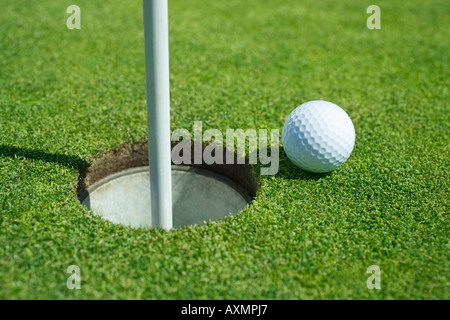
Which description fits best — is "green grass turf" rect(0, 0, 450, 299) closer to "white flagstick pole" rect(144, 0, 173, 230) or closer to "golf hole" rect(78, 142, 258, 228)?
"golf hole" rect(78, 142, 258, 228)

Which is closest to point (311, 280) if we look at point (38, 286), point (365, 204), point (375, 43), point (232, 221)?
point (232, 221)

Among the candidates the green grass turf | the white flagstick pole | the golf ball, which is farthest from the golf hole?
the white flagstick pole

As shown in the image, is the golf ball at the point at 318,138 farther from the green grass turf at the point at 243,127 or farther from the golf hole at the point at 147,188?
the golf hole at the point at 147,188

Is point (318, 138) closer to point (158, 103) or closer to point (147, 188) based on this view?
point (158, 103)

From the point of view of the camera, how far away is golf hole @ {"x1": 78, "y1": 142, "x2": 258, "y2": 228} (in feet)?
13.6

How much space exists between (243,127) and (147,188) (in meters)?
1.11

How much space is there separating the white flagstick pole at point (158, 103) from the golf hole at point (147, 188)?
0.84 meters

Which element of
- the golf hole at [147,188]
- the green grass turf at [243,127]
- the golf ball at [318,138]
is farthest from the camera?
the golf hole at [147,188]

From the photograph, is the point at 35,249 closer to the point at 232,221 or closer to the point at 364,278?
the point at 232,221

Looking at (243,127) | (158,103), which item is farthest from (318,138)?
(158,103)

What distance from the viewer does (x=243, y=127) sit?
452 cm

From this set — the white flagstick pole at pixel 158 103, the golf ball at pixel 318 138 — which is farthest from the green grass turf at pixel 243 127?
the white flagstick pole at pixel 158 103

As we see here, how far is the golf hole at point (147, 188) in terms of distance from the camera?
4148 mm

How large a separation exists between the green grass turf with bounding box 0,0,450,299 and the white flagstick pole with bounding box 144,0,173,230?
32 centimetres
